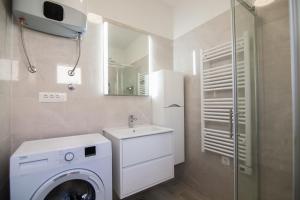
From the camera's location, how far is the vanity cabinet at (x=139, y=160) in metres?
1.29

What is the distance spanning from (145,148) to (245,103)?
0.97 meters

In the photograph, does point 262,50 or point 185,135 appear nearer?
point 262,50

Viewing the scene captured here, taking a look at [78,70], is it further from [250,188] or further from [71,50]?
[250,188]

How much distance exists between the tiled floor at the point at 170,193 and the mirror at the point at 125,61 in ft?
4.12

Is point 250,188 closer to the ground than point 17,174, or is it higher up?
closer to the ground

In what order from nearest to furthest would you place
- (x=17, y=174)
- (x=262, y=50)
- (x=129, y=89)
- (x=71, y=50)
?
(x=17, y=174) → (x=262, y=50) → (x=71, y=50) → (x=129, y=89)

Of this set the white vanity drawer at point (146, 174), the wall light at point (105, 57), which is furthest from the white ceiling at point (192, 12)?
the white vanity drawer at point (146, 174)

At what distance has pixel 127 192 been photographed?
4.27ft

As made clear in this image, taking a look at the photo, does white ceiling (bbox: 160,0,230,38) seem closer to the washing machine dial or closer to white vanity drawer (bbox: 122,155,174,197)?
white vanity drawer (bbox: 122,155,174,197)

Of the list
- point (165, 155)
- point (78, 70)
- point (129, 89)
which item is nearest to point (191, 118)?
point (165, 155)

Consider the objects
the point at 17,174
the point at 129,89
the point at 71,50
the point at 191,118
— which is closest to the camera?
the point at 17,174

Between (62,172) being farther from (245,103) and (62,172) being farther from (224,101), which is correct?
(224,101)

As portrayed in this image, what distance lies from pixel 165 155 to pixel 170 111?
0.57 meters

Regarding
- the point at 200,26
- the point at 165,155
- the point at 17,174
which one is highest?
the point at 200,26
